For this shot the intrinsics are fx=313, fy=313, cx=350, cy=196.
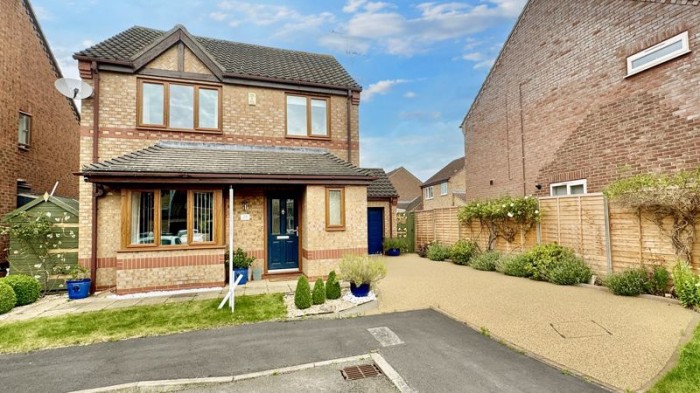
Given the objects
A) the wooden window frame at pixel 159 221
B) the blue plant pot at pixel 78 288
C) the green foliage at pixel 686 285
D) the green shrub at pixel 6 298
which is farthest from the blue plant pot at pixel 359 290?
the green shrub at pixel 6 298

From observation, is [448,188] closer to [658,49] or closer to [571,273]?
[658,49]

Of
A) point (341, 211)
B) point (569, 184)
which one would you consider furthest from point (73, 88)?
point (569, 184)

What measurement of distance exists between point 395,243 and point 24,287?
12.8m

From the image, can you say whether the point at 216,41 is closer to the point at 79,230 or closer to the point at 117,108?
the point at 117,108

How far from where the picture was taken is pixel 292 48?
14.0m

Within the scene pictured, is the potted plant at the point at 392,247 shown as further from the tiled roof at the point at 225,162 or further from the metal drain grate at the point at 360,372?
the metal drain grate at the point at 360,372

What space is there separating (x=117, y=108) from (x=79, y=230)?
3680 mm

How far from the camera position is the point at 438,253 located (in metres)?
13.7

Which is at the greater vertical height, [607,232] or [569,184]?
[569,184]

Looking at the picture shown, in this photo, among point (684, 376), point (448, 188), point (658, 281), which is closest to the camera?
point (684, 376)

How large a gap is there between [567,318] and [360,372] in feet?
14.3

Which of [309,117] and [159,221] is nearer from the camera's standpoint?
[159,221]

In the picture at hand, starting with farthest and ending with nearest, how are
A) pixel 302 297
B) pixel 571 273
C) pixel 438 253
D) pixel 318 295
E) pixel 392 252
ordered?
pixel 392 252 → pixel 438 253 → pixel 571 273 → pixel 318 295 → pixel 302 297

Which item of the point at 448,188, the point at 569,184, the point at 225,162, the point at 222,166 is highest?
the point at 448,188
